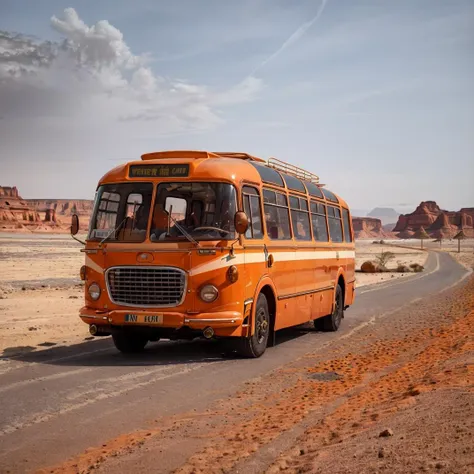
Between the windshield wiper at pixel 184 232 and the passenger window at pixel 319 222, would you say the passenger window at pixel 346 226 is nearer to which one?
the passenger window at pixel 319 222

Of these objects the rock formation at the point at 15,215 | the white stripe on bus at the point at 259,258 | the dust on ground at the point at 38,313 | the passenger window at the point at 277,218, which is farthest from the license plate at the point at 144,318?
the rock formation at the point at 15,215

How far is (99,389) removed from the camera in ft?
28.0

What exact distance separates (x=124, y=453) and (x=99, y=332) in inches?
204

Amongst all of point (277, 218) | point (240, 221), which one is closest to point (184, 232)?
point (240, 221)

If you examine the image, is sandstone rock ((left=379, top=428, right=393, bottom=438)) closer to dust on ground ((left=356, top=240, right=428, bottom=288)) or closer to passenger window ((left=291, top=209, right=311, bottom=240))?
passenger window ((left=291, top=209, right=311, bottom=240))

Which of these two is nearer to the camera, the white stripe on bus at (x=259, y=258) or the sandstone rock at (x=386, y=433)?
the sandstone rock at (x=386, y=433)

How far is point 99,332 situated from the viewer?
428 inches

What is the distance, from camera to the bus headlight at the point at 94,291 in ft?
35.6

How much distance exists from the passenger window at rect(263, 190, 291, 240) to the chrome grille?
224 cm

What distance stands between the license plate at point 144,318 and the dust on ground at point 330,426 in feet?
6.27

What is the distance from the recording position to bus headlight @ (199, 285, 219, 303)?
1027 cm

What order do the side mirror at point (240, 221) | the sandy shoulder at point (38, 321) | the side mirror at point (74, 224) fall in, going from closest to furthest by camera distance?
the side mirror at point (240, 221) < the side mirror at point (74, 224) < the sandy shoulder at point (38, 321)

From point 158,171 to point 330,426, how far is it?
5790 millimetres

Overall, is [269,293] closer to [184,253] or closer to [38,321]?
[184,253]
